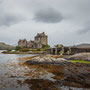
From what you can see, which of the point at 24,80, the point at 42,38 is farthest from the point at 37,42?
the point at 24,80

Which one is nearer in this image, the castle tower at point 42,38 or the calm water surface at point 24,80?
the calm water surface at point 24,80

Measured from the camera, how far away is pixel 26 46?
124 metres

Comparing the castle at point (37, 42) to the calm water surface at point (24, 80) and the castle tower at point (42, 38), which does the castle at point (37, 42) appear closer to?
the castle tower at point (42, 38)

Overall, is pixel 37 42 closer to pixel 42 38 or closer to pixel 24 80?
pixel 42 38

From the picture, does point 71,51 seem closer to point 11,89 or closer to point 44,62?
point 44,62

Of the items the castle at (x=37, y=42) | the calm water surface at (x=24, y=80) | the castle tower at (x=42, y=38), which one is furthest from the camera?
the castle tower at (x=42, y=38)

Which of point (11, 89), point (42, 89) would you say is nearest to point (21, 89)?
point (11, 89)

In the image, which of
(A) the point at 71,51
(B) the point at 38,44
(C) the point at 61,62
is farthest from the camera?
(B) the point at 38,44

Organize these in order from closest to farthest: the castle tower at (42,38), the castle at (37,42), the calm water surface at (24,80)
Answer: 1. the calm water surface at (24,80)
2. the castle at (37,42)
3. the castle tower at (42,38)

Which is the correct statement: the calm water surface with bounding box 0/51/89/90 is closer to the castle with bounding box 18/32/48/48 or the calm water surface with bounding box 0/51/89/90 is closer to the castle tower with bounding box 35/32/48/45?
the castle with bounding box 18/32/48/48

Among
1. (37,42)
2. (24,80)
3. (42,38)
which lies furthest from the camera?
(42,38)

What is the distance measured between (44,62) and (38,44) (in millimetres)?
97119

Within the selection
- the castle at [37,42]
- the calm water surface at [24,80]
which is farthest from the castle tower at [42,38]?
the calm water surface at [24,80]

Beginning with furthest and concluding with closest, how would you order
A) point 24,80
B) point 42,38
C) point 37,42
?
point 42,38, point 37,42, point 24,80
